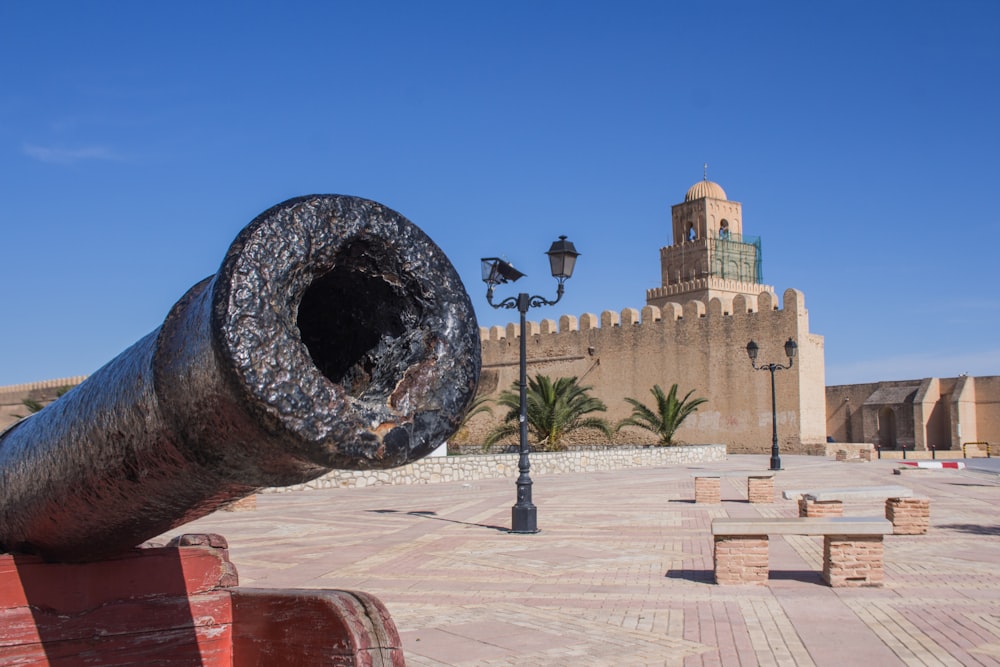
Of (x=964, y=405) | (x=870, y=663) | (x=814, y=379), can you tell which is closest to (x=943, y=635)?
(x=870, y=663)

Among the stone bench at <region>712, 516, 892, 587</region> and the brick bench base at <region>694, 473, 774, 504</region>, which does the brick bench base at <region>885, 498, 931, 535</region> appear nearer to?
Result: the stone bench at <region>712, 516, 892, 587</region>

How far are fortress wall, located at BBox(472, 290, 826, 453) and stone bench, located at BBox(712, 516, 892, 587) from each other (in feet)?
77.2

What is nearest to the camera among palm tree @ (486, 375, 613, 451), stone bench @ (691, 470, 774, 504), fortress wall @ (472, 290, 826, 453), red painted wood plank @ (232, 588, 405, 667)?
red painted wood plank @ (232, 588, 405, 667)

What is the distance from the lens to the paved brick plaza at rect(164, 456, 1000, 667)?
4910 mm

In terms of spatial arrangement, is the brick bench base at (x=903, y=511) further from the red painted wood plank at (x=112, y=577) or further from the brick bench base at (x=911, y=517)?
the red painted wood plank at (x=112, y=577)

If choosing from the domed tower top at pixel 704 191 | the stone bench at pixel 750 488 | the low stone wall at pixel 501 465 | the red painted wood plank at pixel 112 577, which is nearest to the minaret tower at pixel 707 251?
the domed tower top at pixel 704 191

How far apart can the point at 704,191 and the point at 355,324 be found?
43.1 m

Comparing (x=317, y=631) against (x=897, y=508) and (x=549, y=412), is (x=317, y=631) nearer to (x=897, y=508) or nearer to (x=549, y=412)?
(x=897, y=508)

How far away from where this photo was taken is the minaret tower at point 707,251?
41812mm

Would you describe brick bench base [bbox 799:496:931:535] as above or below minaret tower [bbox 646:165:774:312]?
below

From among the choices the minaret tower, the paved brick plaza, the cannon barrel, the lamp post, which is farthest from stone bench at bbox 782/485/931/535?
the minaret tower

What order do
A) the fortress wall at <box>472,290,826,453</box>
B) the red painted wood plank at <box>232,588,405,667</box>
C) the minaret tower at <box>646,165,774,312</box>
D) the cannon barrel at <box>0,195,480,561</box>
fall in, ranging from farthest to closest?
the minaret tower at <box>646,165,774,312</box>, the fortress wall at <box>472,290,826,453</box>, the red painted wood plank at <box>232,588,405,667</box>, the cannon barrel at <box>0,195,480,561</box>

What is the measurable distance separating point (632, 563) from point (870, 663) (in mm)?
3203

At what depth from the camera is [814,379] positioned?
30.2m
